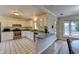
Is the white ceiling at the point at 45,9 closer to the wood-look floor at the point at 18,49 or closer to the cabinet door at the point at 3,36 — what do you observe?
the wood-look floor at the point at 18,49

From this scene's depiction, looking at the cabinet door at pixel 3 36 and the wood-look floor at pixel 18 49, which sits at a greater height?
the cabinet door at pixel 3 36

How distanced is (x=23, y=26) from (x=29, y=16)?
2.73 ft

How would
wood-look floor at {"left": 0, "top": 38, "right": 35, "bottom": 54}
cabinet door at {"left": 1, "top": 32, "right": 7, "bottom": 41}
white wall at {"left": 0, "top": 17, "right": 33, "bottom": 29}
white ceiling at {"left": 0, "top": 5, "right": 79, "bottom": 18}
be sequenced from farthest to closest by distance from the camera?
cabinet door at {"left": 1, "top": 32, "right": 7, "bottom": 41} → white wall at {"left": 0, "top": 17, "right": 33, "bottom": 29} → wood-look floor at {"left": 0, "top": 38, "right": 35, "bottom": 54} → white ceiling at {"left": 0, "top": 5, "right": 79, "bottom": 18}

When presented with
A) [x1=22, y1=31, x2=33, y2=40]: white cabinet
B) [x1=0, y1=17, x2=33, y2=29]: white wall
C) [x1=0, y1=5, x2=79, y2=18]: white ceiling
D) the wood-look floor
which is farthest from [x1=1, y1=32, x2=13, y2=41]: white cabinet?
[x1=0, y1=5, x2=79, y2=18]: white ceiling

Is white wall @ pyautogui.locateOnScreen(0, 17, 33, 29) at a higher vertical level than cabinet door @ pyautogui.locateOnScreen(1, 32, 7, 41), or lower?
higher

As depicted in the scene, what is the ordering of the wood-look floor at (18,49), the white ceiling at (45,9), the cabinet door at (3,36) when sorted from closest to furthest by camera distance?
the white ceiling at (45,9)
the wood-look floor at (18,49)
the cabinet door at (3,36)

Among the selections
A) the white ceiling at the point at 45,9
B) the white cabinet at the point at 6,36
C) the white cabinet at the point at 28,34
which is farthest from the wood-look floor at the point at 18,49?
the white ceiling at the point at 45,9

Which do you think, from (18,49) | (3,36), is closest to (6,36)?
(3,36)

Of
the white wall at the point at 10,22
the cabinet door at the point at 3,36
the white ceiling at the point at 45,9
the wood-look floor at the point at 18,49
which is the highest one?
the white ceiling at the point at 45,9

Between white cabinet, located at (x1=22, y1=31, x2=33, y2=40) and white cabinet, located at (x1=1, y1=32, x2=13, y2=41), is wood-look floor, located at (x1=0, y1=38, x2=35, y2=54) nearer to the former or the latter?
white cabinet, located at (x1=22, y1=31, x2=33, y2=40)

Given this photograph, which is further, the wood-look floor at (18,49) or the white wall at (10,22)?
the white wall at (10,22)

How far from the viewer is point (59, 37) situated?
565 centimetres

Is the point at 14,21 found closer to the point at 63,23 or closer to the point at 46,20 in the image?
the point at 46,20
